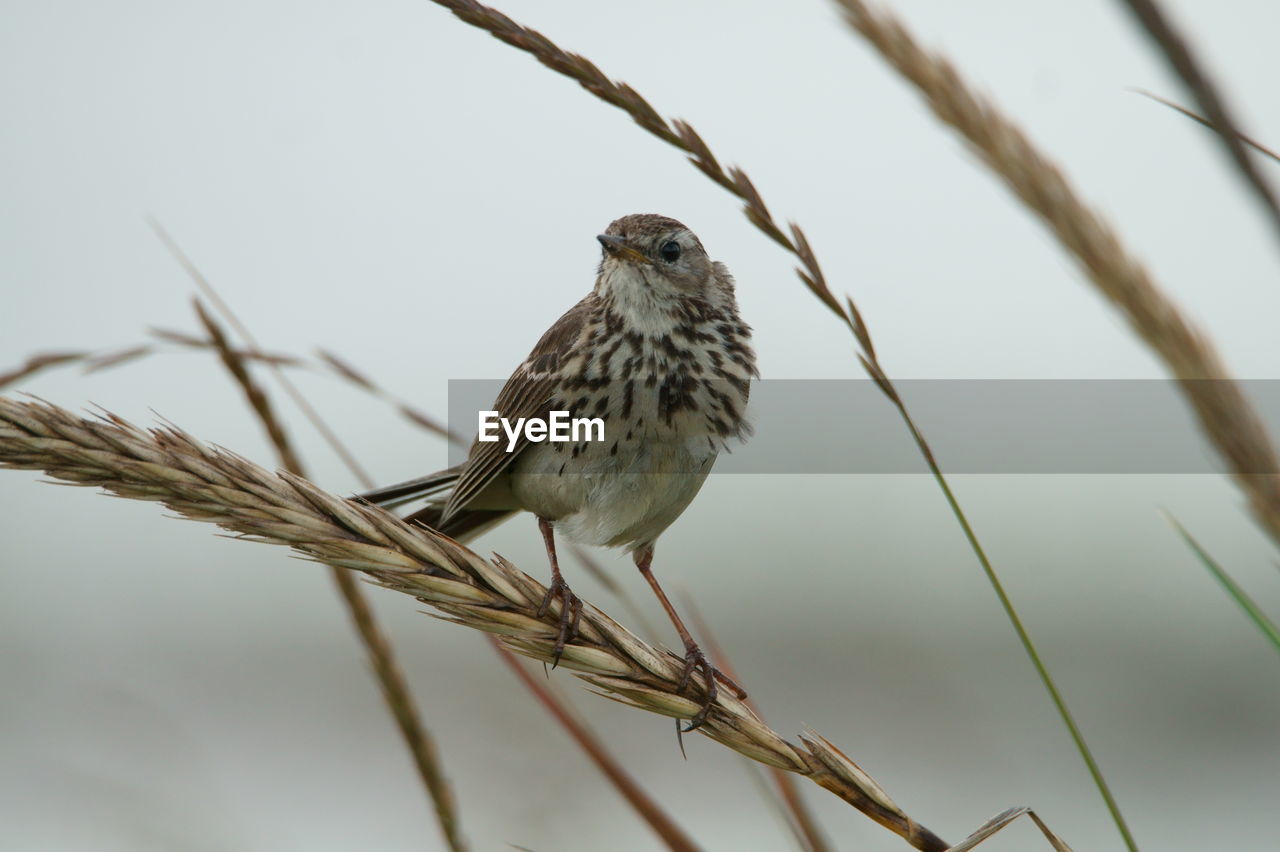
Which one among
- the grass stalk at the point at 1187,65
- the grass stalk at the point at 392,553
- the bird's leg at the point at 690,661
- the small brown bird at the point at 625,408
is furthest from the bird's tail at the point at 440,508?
the grass stalk at the point at 1187,65

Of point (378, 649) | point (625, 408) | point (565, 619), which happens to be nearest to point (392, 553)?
point (378, 649)

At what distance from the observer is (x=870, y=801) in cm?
159

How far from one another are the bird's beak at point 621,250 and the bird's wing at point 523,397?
0.60ft

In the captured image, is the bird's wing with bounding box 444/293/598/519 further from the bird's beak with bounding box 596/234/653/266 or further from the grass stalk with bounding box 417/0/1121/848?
the grass stalk with bounding box 417/0/1121/848

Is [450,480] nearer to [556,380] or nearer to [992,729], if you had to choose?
[556,380]

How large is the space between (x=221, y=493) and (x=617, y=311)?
1.89 metres

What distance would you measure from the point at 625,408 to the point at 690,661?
3.26 feet

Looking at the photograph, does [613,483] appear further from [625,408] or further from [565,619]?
[565,619]

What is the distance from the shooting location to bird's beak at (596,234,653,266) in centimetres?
332

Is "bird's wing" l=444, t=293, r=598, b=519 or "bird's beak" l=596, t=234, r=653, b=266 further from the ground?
"bird's beak" l=596, t=234, r=653, b=266

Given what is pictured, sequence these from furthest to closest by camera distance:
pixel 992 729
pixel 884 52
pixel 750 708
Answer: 1. pixel 992 729
2. pixel 750 708
3. pixel 884 52

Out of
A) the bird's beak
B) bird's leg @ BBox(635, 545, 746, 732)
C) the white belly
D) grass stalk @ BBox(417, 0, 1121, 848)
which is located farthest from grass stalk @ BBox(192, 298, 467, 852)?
the bird's beak

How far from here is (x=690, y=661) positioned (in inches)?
89.0

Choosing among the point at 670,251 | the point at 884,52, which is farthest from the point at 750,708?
the point at 670,251
